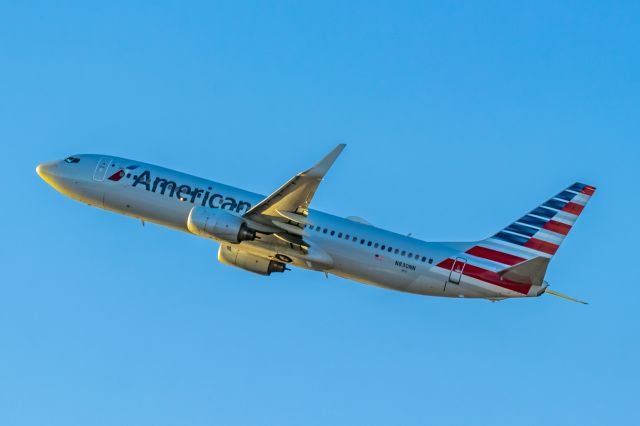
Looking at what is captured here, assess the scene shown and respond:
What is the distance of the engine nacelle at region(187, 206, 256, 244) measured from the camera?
2223 inches

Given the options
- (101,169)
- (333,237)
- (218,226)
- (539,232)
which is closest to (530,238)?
(539,232)

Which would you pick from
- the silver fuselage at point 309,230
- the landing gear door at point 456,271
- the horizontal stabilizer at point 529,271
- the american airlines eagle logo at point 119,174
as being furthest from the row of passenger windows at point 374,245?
the american airlines eagle logo at point 119,174

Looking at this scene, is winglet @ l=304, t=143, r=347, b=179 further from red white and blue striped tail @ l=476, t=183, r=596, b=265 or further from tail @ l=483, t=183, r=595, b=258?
tail @ l=483, t=183, r=595, b=258

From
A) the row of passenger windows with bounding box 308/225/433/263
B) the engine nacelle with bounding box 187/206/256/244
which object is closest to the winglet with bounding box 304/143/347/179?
the row of passenger windows with bounding box 308/225/433/263

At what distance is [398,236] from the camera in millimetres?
58188

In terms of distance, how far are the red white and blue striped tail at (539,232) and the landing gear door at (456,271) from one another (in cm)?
135

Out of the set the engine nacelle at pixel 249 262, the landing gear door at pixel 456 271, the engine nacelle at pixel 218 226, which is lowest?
the engine nacelle at pixel 249 262

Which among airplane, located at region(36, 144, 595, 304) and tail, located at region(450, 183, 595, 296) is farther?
tail, located at region(450, 183, 595, 296)

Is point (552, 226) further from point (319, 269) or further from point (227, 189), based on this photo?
point (227, 189)

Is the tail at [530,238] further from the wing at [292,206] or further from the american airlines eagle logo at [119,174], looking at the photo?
the american airlines eagle logo at [119,174]

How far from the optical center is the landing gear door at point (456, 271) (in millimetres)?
56469

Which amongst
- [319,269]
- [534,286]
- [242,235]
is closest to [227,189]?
[242,235]

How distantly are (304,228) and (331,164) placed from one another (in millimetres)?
7017

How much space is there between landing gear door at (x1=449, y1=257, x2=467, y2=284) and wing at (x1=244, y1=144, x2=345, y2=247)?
29.5 ft
